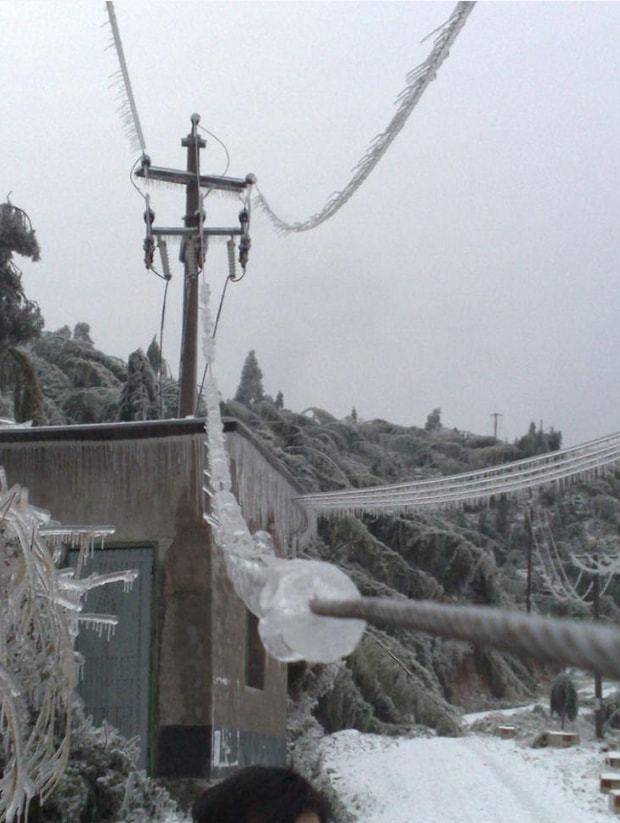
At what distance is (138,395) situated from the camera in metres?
14.2

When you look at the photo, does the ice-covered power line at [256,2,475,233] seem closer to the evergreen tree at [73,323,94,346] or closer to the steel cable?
the steel cable

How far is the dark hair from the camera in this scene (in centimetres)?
142

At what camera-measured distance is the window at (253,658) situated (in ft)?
30.7

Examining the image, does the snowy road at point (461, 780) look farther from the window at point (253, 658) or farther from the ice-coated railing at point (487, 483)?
the ice-coated railing at point (487, 483)

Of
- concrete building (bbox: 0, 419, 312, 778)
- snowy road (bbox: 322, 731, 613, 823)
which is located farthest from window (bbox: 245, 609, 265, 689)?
snowy road (bbox: 322, 731, 613, 823)

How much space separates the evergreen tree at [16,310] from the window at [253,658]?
12.4ft


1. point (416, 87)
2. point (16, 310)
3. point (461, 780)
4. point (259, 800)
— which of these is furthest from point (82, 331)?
point (259, 800)

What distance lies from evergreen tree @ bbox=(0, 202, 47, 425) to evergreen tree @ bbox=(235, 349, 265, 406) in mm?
22946

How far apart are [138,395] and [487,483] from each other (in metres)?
6.32

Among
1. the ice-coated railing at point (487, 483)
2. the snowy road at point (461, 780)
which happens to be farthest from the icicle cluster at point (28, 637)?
the snowy road at point (461, 780)

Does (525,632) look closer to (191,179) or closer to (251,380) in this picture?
(191,179)

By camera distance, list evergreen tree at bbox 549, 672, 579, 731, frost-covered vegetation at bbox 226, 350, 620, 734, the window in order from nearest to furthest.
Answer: the window < frost-covered vegetation at bbox 226, 350, 620, 734 < evergreen tree at bbox 549, 672, 579, 731

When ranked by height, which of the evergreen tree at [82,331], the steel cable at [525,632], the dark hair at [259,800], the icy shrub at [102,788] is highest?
the evergreen tree at [82,331]

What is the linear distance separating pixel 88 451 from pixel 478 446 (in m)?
19.1
